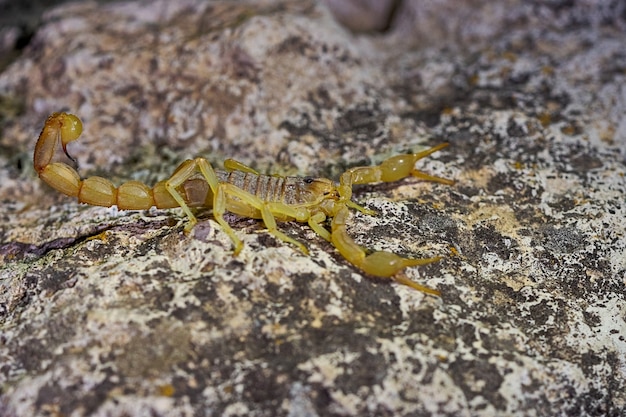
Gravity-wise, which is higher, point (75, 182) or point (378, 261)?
point (75, 182)

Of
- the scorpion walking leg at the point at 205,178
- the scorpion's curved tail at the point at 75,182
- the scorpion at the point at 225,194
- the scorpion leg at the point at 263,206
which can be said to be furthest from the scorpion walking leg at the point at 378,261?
the scorpion's curved tail at the point at 75,182

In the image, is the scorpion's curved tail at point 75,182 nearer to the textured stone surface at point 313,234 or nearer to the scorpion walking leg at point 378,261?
the textured stone surface at point 313,234

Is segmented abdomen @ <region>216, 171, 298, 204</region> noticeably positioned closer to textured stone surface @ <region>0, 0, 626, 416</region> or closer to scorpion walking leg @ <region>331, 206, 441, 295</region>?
textured stone surface @ <region>0, 0, 626, 416</region>

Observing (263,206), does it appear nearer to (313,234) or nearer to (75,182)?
(313,234)

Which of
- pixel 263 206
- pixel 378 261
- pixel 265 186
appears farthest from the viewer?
pixel 265 186

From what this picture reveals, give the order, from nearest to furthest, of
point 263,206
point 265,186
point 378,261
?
point 378,261
point 263,206
point 265,186

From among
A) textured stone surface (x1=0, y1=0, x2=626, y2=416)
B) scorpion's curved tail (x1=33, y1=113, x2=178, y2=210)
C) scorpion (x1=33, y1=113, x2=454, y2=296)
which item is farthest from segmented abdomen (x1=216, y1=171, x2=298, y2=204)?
scorpion's curved tail (x1=33, y1=113, x2=178, y2=210)

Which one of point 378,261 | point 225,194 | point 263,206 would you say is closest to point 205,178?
A: point 225,194
